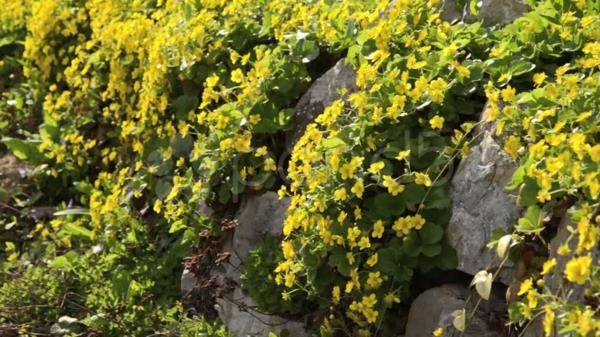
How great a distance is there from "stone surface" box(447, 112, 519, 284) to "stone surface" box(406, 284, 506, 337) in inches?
3.8

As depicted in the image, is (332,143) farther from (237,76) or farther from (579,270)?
(579,270)

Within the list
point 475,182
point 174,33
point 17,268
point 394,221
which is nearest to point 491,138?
point 475,182

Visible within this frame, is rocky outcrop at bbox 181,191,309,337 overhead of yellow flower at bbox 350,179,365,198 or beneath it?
beneath

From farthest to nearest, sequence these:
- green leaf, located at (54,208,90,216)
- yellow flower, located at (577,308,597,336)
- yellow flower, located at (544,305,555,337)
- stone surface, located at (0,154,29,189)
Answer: stone surface, located at (0,154,29,189) → green leaf, located at (54,208,90,216) → yellow flower, located at (544,305,555,337) → yellow flower, located at (577,308,597,336)

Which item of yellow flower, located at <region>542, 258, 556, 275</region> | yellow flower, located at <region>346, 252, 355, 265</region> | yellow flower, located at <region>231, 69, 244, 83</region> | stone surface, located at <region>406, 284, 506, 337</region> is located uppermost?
yellow flower, located at <region>231, 69, 244, 83</region>

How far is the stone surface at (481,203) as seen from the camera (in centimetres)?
386

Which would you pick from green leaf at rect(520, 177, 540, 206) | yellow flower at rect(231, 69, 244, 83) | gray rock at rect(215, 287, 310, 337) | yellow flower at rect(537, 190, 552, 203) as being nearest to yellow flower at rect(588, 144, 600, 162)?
yellow flower at rect(537, 190, 552, 203)

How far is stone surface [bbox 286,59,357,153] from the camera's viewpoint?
477 cm

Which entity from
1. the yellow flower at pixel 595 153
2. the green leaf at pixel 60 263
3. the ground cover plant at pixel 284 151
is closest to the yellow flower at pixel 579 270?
the ground cover plant at pixel 284 151

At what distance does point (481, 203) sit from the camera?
3.94m

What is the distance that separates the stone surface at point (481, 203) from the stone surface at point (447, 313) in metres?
0.10

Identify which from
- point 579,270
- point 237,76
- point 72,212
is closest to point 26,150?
point 72,212

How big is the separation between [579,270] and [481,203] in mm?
883

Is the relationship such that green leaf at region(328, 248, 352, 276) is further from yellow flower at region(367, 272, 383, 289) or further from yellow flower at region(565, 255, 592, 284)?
yellow flower at region(565, 255, 592, 284)
